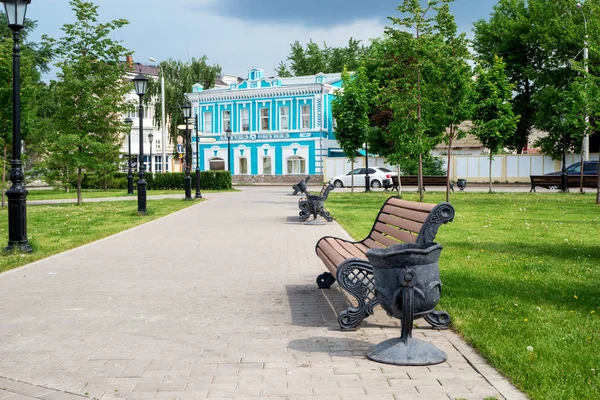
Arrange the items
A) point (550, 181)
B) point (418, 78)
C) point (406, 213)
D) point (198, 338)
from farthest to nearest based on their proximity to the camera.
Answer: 1. point (550, 181)
2. point (418, 78)
3. point (406, 213)
4. point (198, 338)

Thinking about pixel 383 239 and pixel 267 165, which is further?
pixel 267 165

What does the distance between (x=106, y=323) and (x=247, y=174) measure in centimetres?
5279

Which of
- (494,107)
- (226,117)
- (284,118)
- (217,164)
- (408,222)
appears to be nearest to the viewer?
(408,222)

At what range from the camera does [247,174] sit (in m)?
58.8

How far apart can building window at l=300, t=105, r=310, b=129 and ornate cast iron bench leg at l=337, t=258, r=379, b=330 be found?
1956 inches

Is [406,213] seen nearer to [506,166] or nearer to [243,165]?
[506,166]

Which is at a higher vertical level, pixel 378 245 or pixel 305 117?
pixel 305 117

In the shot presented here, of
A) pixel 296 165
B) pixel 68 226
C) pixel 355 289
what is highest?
pixel 296 165

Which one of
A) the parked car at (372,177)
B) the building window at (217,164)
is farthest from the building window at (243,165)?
the parked car at (372,177)

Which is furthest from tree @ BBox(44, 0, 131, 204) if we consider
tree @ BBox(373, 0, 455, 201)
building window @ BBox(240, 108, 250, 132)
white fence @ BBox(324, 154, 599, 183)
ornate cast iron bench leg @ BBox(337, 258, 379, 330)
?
building window @ BBox(240, 108, 250, 132)

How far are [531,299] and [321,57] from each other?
66.5 metres

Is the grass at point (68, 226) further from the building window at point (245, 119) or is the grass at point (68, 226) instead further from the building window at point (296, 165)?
the building window at point (245, 119)

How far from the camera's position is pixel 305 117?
5541cm

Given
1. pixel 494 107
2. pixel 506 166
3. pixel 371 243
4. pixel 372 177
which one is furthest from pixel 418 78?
pixel 506 166
